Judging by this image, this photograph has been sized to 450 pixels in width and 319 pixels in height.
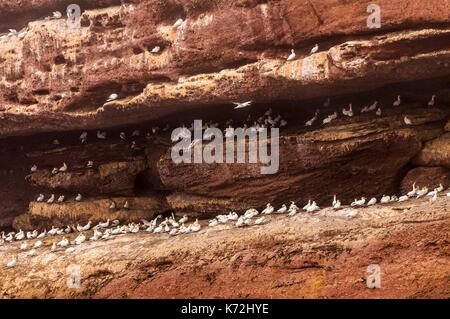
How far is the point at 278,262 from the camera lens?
420 inches

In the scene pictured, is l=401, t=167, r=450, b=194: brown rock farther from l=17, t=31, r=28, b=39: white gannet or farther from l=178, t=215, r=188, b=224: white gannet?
l=17, t=31, r=28, b=39: white gannet

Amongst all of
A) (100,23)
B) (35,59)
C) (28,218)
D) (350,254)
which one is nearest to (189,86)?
(100,23)

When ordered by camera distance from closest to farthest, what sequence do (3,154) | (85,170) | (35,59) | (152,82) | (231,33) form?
1. (231,33)
2. (152,82)
3. (35,59)
4. (85,170)
5. (3,154)

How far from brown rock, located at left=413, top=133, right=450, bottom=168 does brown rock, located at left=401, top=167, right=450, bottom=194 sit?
16 cm

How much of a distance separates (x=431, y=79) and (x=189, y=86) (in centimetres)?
630

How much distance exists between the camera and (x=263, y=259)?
10836 mm

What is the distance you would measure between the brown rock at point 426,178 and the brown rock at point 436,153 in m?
0.16

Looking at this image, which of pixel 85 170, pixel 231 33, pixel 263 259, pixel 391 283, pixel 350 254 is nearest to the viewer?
pixel 391 283

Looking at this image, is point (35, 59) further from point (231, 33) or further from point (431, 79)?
point (431, 79)

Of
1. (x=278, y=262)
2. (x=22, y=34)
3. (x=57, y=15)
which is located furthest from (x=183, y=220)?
(x=22, y=34)

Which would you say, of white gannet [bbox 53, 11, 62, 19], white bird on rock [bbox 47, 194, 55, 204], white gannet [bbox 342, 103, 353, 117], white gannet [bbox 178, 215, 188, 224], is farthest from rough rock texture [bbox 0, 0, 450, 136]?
white gannet [bbox 178, 215, 188, 224]

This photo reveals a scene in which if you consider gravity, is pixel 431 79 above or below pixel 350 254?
above

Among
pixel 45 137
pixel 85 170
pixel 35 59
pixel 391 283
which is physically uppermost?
pixel 35 59

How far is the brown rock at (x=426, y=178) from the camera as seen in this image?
13.8 m
